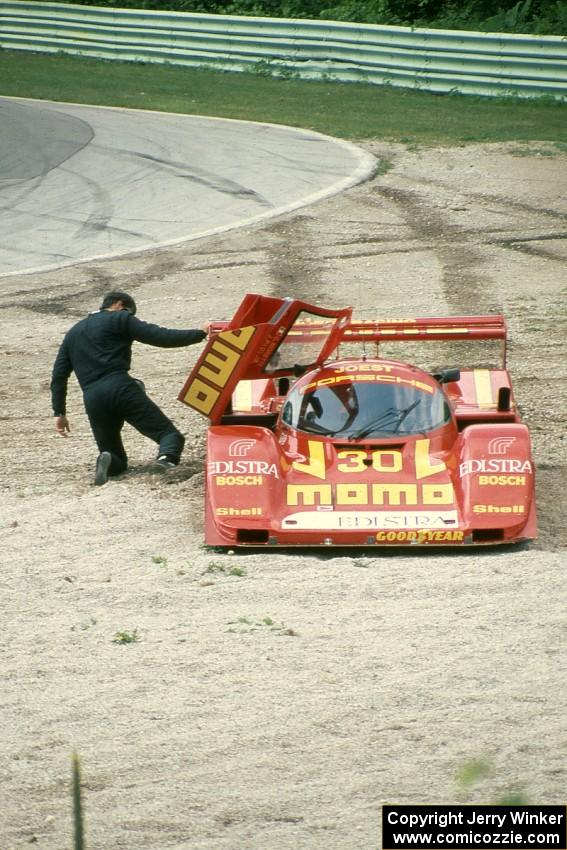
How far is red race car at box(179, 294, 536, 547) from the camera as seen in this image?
9.02 metres

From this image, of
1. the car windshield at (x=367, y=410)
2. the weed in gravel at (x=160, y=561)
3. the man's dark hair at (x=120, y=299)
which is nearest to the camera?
the weed in gravel at (x=160, y=561)

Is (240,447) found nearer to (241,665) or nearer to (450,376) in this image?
(450,376)

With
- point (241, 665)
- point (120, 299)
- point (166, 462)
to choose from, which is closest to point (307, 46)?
point (120, 299)

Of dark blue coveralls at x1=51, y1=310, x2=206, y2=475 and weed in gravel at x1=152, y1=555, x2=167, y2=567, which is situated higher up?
dark blue coveralls at x1=51, y1=310, x2=206, y2=475

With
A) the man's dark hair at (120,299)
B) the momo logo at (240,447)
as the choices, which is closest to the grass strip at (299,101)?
the man's dark hair at (120,299)

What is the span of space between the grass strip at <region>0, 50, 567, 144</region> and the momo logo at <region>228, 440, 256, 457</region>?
14.7m

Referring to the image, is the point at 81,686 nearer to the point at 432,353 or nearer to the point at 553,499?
the point at 553,499

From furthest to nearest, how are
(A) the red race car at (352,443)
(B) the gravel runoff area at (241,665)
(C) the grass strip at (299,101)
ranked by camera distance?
(C) the grass strip at (299,101) < (A) the red race car at (352,443) < (B) the gravel runoff area at (241,665)

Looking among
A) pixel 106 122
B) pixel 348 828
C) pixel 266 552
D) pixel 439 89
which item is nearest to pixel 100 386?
pixel 266 552

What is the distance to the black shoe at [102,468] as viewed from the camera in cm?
1061

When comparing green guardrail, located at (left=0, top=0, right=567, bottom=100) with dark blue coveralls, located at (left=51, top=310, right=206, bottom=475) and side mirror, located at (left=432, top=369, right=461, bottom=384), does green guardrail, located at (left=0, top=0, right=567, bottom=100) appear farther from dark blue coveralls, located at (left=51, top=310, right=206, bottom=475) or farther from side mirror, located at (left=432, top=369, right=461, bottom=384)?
dark blue coveralls, located at (left=51, top=310, right=206, bottom=475)

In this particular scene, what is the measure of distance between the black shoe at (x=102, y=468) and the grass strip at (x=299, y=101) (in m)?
14.4

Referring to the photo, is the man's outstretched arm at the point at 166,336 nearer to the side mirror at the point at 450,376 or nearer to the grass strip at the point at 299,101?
the side mirror at the point at 450,376

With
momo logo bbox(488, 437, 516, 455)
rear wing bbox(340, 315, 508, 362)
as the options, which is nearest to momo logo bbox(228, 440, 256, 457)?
rear wing bbox(340, 315, 508, 362)
